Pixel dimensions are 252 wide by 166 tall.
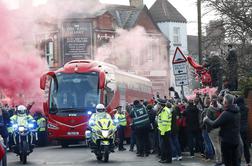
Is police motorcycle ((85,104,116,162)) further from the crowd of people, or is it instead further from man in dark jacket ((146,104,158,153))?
man in dark jacket ((146,104,158,153))

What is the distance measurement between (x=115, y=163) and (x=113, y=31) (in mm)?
41833

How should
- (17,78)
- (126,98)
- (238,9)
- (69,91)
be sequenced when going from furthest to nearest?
(17,78)
(126,98)
(69,91)
(238,9)

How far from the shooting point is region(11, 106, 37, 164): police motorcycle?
2069 cm

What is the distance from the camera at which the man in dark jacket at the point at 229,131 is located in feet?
44.8

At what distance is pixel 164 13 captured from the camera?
70312 millimetres

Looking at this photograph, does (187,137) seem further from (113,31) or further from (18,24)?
(113,31)

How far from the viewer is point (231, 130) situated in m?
13.7

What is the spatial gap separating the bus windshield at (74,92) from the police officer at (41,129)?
2.88 m

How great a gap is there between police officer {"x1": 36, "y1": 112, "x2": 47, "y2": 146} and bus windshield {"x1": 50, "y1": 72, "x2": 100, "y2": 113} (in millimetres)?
2885

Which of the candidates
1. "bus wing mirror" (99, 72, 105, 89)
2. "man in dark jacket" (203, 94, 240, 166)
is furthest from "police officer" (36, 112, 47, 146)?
"man in dark jacket" (203, 94, 240, 166)

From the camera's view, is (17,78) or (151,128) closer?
(151,128)

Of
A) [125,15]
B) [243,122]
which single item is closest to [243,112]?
[243,122]

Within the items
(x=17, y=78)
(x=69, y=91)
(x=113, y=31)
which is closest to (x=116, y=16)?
(x=113, y=31)

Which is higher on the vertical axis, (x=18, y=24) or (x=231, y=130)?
(x=18, y=24)
